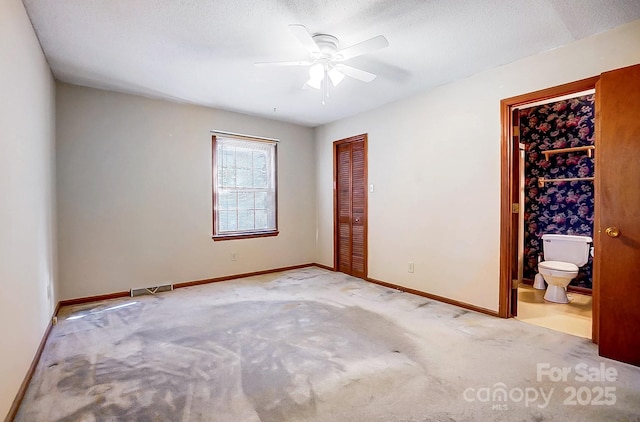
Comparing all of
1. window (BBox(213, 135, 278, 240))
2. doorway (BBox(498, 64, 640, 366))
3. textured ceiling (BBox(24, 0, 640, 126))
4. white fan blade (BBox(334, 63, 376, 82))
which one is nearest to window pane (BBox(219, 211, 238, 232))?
window (BBox(213, 135, 278, 240))

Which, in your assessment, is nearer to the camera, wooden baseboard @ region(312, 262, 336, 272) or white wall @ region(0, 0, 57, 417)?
white wall @ region(0, 0, 57, 417)

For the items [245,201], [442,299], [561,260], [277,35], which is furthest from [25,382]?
[561,260]

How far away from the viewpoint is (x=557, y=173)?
165 inches

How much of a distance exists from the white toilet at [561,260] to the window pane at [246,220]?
153 inches

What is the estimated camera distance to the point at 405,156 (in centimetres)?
400

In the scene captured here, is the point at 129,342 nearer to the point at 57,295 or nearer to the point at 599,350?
the point at 57,295

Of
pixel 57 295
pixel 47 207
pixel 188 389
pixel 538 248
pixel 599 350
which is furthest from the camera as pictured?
pixel 538 248

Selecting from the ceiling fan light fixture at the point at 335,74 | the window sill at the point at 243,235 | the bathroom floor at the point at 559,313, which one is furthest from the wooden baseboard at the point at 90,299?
the bathroom floor at the point at 559,313

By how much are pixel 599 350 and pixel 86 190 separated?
16.5 feet

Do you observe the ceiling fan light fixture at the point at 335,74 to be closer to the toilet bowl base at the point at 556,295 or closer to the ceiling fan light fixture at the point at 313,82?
the ceiling fan light fixture at the point at 313,82

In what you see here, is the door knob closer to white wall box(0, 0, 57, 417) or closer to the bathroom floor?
the bathroom floor

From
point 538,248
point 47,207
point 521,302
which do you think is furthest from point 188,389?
point 538,248

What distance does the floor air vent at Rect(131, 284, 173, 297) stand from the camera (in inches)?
153

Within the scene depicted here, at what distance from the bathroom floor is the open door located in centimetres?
48
